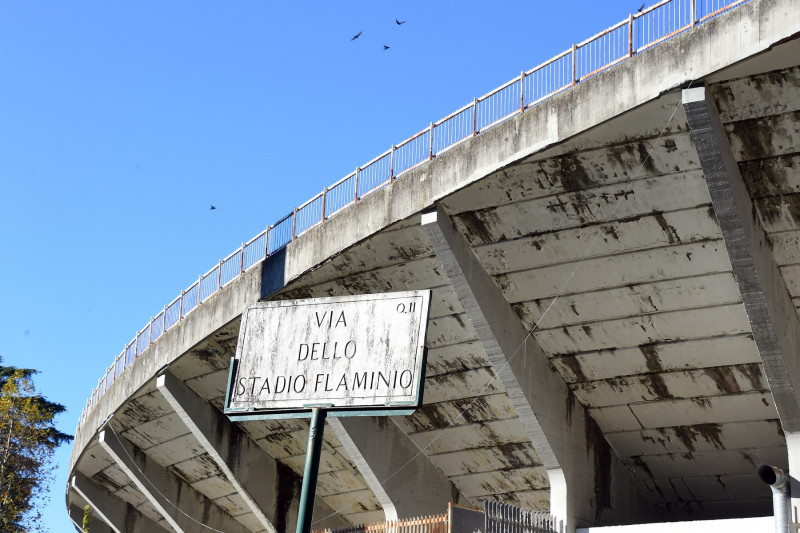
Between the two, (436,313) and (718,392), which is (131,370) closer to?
(436,313)

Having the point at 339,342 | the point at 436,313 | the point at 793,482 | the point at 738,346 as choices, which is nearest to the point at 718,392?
the point at 738,346

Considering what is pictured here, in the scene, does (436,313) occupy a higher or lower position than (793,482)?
higher

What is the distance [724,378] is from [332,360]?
942cm

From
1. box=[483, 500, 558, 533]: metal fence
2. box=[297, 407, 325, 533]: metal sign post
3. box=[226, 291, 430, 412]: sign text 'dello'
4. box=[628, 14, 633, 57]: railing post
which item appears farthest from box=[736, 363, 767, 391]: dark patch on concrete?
box=[297, 407, 325, 533]: metal sign post

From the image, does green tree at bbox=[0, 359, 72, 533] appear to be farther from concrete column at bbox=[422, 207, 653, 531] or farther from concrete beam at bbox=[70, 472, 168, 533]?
concrete column at bbox=[422, 207, 653, 531]

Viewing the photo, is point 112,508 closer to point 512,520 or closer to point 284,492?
point 284,492

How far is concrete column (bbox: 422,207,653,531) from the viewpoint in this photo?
21.4 metres

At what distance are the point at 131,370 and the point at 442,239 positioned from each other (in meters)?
16.1

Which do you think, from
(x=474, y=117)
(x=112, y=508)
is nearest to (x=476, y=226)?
(x=474, y=117)

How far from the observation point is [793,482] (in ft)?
65.0

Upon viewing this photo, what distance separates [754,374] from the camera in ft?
72.0

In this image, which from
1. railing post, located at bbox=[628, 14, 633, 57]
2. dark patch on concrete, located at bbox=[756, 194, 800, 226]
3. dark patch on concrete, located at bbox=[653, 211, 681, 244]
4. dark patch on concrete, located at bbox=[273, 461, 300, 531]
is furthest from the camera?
dark patch on concrete, located at bbox=[273, 461, 300, 531]

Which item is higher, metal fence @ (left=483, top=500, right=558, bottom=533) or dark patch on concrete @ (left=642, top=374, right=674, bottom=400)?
dark patch on concrete @ (left=642, top=374, right=674, bottom=400)

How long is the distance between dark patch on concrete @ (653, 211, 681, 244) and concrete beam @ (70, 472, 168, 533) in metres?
30.9
